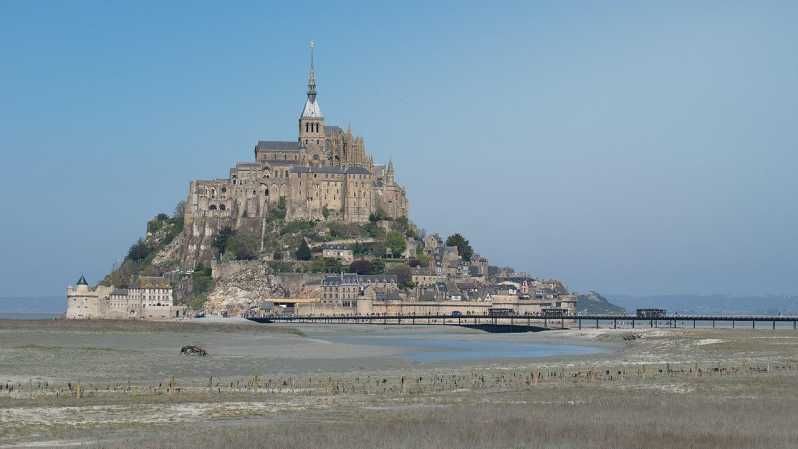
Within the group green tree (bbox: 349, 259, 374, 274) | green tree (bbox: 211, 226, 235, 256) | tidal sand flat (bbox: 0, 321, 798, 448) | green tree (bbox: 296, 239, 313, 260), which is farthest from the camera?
green tree (bbox: 211, 226, 235, 256)

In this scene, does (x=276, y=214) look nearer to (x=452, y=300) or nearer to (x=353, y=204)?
(x=353, y=204)

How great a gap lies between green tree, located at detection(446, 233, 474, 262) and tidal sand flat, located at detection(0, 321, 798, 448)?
93.2 m

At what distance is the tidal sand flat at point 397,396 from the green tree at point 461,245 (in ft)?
306

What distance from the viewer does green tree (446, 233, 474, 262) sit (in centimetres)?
16688

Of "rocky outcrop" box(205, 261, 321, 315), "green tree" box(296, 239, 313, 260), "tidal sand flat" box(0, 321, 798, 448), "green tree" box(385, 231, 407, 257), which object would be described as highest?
"green tree" box(385, 231, 407, 257)

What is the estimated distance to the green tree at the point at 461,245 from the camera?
6570 inches

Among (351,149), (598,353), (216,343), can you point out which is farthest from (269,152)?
(598,353)

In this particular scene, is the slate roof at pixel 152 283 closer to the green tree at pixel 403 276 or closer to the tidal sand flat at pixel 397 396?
the green tree at pixel 403 276

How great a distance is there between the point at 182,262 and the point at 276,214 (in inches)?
518

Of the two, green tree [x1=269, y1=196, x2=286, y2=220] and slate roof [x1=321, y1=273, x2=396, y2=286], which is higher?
green tree [x1=269, y1=196, x2=286, y2=220]

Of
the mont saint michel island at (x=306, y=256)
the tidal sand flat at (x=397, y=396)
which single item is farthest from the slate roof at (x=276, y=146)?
the tidal sand flat at (x=397, y=396)

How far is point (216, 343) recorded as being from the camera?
7681cm

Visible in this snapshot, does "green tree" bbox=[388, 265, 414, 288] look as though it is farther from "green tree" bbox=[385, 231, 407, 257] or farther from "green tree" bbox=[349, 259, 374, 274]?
"green tree" bbox=[385, 231, 407, 257]

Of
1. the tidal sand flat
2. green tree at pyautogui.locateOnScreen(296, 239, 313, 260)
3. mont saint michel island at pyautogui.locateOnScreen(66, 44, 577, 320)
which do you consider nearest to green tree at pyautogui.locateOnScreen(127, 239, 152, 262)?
mont saint michel island at pyautogui.locateOnScreen(66, 44, 577, 320)
